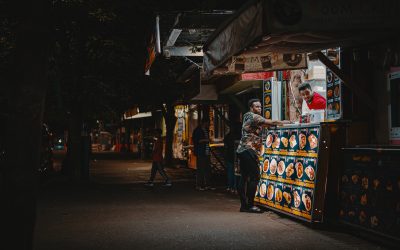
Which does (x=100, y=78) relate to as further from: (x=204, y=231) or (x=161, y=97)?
(x=204, y=231)

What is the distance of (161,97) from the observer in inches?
1024

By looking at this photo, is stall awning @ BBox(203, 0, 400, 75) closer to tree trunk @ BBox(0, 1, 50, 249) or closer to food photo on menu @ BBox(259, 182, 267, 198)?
tree trunk @ BBox(0, 1, 50, 249)

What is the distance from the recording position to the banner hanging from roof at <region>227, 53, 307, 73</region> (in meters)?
9.21

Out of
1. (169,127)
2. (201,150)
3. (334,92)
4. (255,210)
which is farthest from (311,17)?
(169,127)

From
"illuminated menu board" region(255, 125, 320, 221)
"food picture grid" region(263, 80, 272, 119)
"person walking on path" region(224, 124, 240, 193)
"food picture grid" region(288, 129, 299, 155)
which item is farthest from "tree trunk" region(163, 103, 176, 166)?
"food picture grid" region(288, 129, 299, 155)

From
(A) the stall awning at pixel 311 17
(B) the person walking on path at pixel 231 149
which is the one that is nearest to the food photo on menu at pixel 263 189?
(B) the person walking on path at pixel 231 149

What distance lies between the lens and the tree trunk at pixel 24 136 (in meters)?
4.35

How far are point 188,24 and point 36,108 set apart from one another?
6325mm

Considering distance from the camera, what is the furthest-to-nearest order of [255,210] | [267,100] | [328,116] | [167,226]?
[267,100] → [255,210] → [328,116] → [167,226]

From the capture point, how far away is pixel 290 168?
902 cm

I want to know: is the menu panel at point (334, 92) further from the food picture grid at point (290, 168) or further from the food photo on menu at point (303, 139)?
the food picture grid at point (290, 168)

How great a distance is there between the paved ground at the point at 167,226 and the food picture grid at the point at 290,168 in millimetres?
784

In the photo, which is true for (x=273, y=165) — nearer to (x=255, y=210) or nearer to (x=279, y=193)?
(x=279, y=193)

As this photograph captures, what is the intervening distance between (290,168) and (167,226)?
2390mm
